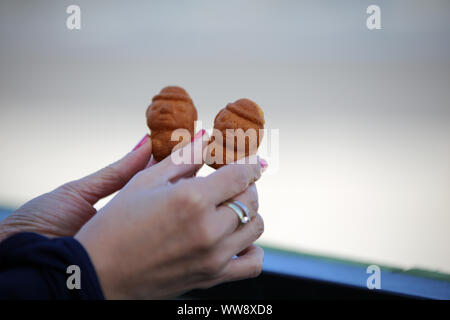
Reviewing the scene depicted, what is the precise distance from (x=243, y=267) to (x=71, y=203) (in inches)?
33.5

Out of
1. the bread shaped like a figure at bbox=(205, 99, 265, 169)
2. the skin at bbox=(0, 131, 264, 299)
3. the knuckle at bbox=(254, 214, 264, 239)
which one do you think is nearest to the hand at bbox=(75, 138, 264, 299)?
the skin at bbox=(0, 131, 264, 299)

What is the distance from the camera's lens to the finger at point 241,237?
108 cm

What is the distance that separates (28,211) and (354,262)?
1825mm

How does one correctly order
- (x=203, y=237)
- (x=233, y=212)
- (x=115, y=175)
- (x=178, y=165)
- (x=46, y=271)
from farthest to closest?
1. (x=115, y=175)
2. (x=178, y=165)
3. (x=233, y=212)
4. (x=203, y=237)
5. (x=46, y=271)

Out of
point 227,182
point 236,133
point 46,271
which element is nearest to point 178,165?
point 227,182

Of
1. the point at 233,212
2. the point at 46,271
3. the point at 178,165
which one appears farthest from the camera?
the point at 178,165

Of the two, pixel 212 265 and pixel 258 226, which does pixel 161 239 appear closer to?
pixel 212 265

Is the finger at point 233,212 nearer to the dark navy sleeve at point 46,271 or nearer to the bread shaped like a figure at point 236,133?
the bread shaped like a figure at point 236,133

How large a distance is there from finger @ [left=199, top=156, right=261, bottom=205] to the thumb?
1.66 ft

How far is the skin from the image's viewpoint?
0.93 metres

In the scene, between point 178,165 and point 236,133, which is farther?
point 236,133

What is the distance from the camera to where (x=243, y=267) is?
48.1 inches

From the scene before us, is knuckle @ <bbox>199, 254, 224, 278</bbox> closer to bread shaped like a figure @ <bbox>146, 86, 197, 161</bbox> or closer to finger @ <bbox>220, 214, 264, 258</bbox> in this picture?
finger @ <bbox>220, 214, 264, 258</bbox>
